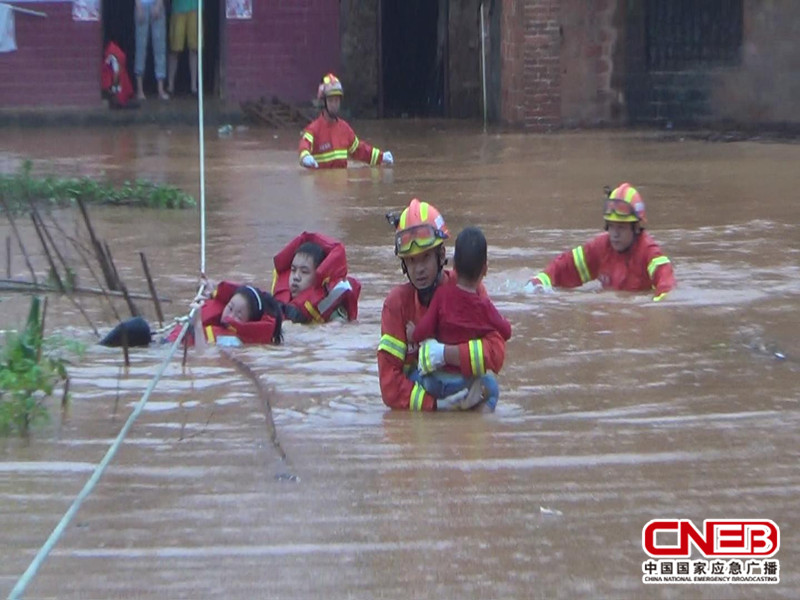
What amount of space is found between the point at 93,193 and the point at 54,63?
12364 mm

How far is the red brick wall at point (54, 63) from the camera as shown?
81.0 feet

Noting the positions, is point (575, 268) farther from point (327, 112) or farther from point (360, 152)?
point (327, 112)

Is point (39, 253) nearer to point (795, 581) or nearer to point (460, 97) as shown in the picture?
point (795, 581)

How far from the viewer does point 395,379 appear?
639 cm

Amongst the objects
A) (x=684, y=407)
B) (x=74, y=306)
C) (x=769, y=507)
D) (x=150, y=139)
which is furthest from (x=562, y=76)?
(x=769, y=507)

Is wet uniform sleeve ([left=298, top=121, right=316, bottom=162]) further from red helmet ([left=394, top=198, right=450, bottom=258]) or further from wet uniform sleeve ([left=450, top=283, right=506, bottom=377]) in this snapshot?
wet uniform sleeve ([left=450, top=283, right=506, bottom=377])

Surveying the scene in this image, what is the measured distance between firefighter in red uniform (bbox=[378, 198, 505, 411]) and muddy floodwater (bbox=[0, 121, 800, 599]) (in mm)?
143

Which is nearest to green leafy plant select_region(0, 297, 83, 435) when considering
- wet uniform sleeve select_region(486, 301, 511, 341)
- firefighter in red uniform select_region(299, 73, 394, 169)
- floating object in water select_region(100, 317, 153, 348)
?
floating object in water select_region(100, 317, 153, 348)

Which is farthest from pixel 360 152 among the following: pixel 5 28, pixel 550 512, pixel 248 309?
pixel 550 512

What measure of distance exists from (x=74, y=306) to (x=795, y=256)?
15.9ft

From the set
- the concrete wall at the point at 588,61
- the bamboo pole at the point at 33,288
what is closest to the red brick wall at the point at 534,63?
the concrete wall at the point at 588,61

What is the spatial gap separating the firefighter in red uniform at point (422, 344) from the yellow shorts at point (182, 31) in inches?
753

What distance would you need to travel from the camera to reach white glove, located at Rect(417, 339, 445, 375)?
6.24 meters

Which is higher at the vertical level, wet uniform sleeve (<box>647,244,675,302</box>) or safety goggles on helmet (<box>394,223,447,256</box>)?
safety goggles on helmet (<box>394,223,447,256</box>)
